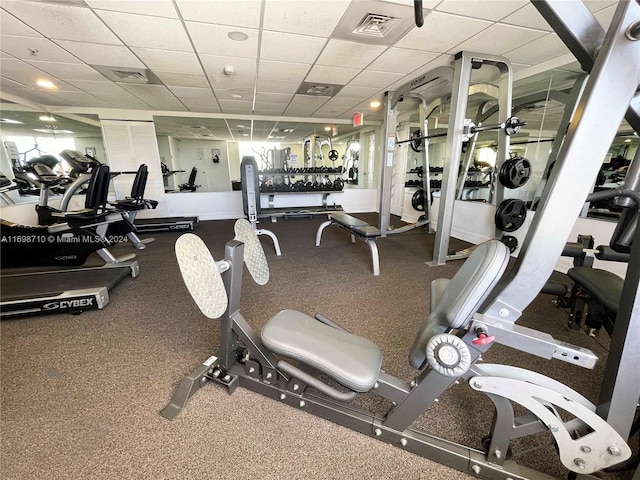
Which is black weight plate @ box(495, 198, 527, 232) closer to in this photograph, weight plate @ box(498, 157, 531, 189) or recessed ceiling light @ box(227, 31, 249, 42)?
weight plate @ box(498, 157, 531, 189)

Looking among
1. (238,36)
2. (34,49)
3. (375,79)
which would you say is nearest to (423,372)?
(238,36)

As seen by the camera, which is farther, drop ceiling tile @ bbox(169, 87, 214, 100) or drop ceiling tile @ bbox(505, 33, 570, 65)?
drop ceiling tile @ bbox(169, 87, 214, 100)

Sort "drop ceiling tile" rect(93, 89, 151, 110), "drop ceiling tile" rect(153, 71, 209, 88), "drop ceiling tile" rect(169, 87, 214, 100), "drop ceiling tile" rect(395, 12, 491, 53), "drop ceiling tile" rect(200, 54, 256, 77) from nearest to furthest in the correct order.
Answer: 1. "drop ceiling tile" rect(395, 12, 491, 53)
2. "drop ceiling tile" rect(200, 54, 256, 77)
3. "drop ceiling tile" rect(153, 71, 209, 88)
4. "drop ceiling tile" rect(169, 87, 214, 100)
5. "drop ceiling tile" rect(93, 89, 151, 110)

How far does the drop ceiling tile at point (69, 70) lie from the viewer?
2.95 meters

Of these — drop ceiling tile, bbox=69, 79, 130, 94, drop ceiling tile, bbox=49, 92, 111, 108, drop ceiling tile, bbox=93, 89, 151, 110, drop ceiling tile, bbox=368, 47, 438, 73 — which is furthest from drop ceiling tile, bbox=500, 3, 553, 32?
drop ceiling tile, bbox=49, 92, 111, 108

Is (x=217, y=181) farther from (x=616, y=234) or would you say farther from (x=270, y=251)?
(x=616, y=234)

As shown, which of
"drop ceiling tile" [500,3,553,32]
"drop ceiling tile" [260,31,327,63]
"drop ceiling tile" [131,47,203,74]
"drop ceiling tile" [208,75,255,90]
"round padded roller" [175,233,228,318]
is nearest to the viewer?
"round padded roller" [175,233,228,318]

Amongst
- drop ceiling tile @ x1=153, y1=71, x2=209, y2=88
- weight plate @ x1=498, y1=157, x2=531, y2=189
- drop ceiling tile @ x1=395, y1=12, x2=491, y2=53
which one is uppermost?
drop ceiling tile @ x1=153, y1=71, x2=209, y2=88

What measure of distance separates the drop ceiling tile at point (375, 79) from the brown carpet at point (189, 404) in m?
2.67

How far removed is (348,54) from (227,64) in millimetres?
1352

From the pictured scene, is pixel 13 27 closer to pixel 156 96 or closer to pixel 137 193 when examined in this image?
pixel 137 193

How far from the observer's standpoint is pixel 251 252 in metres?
1.33

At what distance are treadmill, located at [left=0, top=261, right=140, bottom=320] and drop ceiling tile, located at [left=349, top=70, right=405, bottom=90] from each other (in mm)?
3578

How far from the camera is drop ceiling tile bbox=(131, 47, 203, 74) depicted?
263cm
